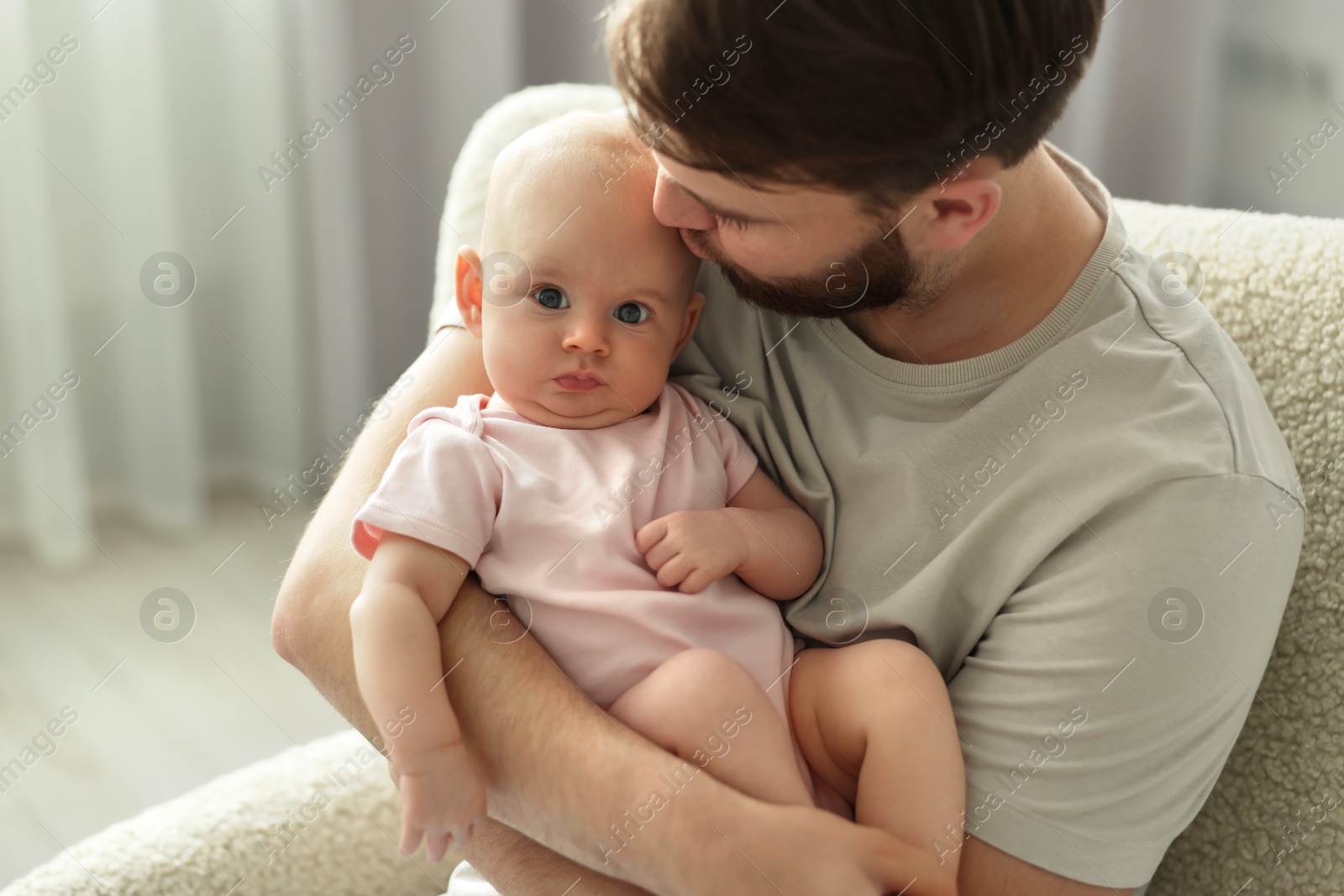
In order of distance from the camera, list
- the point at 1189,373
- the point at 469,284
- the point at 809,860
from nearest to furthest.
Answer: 1. the point at 809,860
2. the point at 1189,373
3. the point at 469,284

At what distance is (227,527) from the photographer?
2.68m

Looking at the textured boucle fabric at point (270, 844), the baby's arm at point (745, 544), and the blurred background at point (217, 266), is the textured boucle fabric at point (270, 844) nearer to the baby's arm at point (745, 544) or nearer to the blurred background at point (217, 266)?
the baby's arm at point (745, 544)

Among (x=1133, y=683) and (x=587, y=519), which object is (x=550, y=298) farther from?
(x=1133, y=683)

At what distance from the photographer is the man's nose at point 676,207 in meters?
1.00

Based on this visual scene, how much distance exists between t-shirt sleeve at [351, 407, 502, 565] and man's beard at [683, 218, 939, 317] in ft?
0.97

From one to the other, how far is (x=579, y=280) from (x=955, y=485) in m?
0.40

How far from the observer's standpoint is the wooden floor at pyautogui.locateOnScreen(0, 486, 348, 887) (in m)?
2.03

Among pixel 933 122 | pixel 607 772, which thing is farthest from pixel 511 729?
pixel 933 122

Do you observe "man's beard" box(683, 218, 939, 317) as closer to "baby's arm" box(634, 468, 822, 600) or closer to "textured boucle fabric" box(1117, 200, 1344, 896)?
"baby's arm" box(634, 468, 822, 600)

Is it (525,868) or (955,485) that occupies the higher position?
(955,485)

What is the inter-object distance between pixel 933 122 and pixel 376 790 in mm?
972

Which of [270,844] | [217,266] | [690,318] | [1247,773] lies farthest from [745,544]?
[217,266]

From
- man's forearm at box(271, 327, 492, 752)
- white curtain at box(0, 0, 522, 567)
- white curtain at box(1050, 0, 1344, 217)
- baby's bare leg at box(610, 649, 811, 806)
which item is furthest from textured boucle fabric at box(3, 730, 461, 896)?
white curtain at box(1050, 0, 1344, 217)

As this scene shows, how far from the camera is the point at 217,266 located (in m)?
2.49
